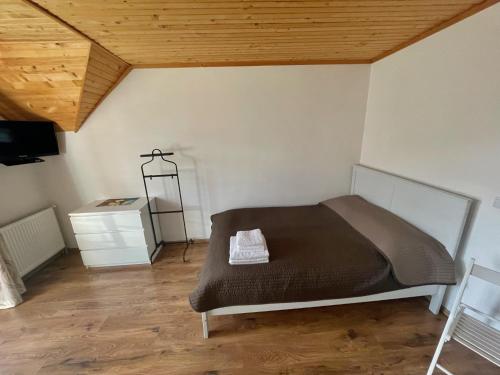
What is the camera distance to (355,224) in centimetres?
217

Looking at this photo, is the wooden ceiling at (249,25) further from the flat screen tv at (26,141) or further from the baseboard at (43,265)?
the baseboard at (43,265)

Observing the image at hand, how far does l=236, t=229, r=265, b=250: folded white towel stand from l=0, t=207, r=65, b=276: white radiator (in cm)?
225

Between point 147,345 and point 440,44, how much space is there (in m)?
3.28

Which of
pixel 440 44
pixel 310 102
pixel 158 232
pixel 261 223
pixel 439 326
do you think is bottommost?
pixel 439 326

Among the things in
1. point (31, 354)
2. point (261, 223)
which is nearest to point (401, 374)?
point (261, 223)

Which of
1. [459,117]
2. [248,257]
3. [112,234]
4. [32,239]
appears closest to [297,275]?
[248,257]

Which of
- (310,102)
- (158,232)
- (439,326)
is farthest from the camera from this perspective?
(158,232)

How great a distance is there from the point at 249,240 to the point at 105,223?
1.72 metres

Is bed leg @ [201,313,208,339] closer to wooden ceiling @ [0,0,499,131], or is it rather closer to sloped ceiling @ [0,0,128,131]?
wooden ceiling @ [0,0,499,131]

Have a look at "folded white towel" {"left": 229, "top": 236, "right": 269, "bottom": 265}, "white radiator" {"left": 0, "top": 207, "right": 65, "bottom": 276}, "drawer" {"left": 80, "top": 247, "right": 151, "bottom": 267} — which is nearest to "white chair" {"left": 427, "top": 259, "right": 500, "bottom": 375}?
"folded white towel" {"left": 229, "top": 236, "right": 269, "bottom": 265}

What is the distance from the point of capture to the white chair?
1203mm

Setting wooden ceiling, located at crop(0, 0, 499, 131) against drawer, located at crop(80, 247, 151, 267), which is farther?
drawer, located at crop(80, 247, 151, 267)

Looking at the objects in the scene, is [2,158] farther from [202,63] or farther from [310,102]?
[310,102]

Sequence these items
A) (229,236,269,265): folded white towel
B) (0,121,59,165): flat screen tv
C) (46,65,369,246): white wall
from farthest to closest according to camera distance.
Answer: (46,65,369,246): white wall, (0,121,59,165): flat screen tv, (229,236,269,265): folded white towel
